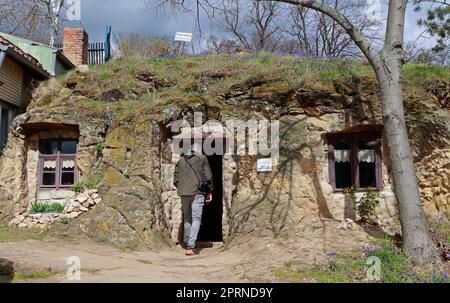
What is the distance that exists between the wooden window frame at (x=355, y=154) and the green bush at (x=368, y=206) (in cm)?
69

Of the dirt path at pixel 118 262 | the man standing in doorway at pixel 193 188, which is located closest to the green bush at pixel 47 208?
the dirt path at pixel 118 262

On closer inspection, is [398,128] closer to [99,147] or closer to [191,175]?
[191,175]

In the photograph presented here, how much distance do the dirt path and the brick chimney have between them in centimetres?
1035

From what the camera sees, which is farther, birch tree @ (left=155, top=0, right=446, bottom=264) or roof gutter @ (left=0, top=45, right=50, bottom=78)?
roof gutter @ (left=0, top=45, right=50, bottom=78)

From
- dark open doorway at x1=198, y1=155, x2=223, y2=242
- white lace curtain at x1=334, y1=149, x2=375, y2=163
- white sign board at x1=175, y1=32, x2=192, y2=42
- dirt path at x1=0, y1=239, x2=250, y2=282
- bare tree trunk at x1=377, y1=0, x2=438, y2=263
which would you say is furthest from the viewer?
white sign board at x1=175, y1=32, x2=192, y2=42

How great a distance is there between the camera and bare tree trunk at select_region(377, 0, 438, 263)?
563 cm

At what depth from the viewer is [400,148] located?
5926mm

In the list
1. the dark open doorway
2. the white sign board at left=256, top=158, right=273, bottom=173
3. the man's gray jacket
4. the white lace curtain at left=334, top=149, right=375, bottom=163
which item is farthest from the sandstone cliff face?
the dark open doorway

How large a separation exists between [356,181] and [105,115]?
646 cm

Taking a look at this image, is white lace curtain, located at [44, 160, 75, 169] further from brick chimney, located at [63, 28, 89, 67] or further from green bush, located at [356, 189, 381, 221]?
green bush, located at [356, 189, 381, 221]

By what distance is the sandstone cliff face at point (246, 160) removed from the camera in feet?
26.4

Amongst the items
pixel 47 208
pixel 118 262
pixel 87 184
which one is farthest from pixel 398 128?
pixel 47 208
